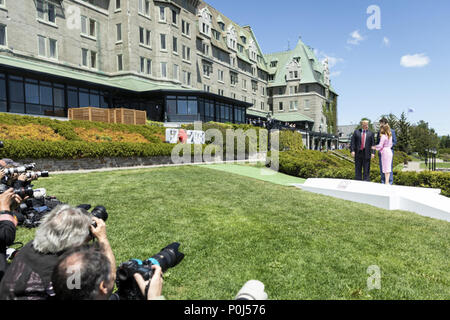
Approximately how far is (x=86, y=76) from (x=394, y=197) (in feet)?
89.9

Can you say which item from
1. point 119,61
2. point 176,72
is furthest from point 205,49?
point 119,61

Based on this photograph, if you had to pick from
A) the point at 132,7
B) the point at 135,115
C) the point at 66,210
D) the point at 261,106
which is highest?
the point at 132,7

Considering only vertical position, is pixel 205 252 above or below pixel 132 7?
below

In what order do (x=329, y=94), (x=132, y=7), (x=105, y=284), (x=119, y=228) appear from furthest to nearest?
(x=329, y=94), (x=132, y=7), (x=119, y=228), (x=105, y=284)

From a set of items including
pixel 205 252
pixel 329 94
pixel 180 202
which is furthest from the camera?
pixel 329 94

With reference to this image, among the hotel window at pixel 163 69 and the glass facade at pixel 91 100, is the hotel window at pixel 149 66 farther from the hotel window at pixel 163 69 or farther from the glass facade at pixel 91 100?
the glass facade at pixel 91 100

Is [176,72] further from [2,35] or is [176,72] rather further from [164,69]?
[2,35]

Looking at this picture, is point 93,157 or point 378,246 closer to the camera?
point 378,246

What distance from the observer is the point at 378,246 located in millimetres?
5160

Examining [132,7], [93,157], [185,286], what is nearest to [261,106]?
[132,7]

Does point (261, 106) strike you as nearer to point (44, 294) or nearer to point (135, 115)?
point (135, 115)

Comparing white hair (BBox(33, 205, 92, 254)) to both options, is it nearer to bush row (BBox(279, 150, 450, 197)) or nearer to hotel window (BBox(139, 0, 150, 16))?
bush row (BBox(279, 150, 450, 197))

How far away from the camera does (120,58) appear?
3170 centimetres
